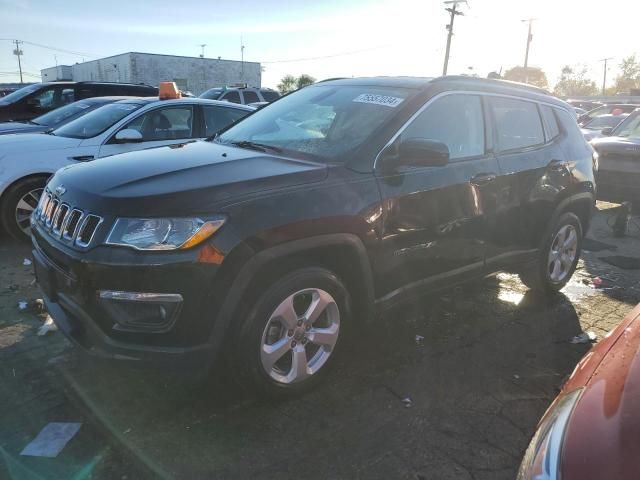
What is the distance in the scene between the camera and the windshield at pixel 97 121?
609 cm

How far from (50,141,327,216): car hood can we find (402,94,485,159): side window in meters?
0.90

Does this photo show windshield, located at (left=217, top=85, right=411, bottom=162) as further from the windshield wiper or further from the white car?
the white car

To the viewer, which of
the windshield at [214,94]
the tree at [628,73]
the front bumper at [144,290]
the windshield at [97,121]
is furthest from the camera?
the tree at [628,73]

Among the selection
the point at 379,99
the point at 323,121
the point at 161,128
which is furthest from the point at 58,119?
the point at 379,99

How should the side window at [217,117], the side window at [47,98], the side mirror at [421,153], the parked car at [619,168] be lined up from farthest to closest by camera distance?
the side window at [47,98] < the parked car at [619,168] < the side window at [217,117] < the side mirror at [421,153]

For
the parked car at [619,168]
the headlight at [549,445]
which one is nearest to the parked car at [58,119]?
the headlight at [549,445]

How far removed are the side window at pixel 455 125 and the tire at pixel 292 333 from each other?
1193 mm

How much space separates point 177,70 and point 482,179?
5236cm

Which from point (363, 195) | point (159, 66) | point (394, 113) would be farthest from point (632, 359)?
point (159, 66)

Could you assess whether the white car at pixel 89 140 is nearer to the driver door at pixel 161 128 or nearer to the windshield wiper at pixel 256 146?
the driver door at pixel 161 128

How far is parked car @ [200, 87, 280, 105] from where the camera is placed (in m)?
16.0

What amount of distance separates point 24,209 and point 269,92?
43.2 ft

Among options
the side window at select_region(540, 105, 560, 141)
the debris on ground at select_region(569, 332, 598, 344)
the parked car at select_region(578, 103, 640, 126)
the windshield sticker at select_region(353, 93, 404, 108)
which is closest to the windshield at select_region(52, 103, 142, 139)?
the windshield sticker at select_region(353, 93, 404, 108)

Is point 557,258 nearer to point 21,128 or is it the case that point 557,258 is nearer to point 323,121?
point 323,121
